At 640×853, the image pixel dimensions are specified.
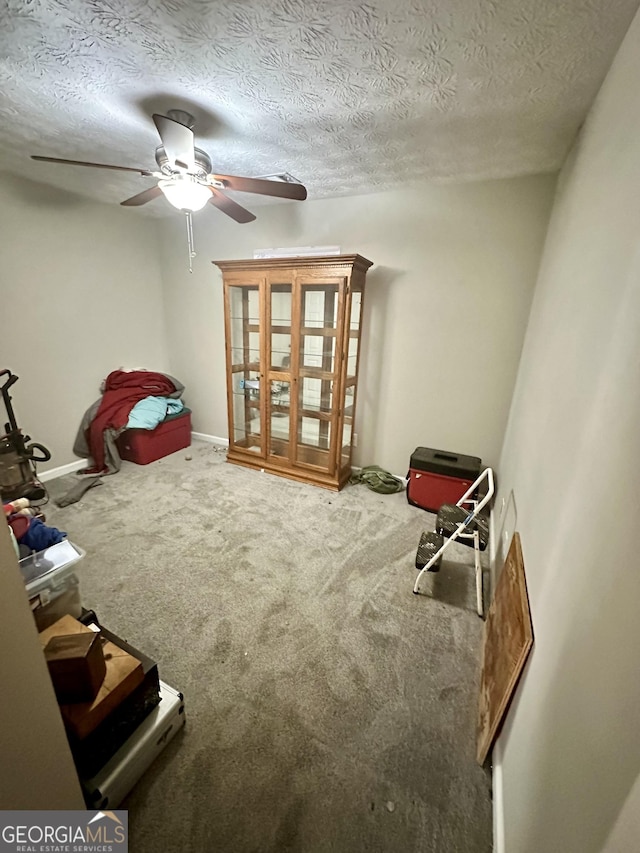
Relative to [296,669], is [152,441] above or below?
above

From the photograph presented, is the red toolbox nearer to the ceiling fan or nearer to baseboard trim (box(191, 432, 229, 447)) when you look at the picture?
the ceiling fan

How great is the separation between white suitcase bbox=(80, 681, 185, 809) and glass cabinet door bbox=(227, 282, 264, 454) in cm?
236

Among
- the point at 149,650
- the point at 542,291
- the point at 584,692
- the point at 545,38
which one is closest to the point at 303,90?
the point at 545,38

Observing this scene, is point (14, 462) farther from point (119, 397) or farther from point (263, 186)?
point (263, 186)

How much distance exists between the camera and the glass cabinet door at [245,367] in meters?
3.24

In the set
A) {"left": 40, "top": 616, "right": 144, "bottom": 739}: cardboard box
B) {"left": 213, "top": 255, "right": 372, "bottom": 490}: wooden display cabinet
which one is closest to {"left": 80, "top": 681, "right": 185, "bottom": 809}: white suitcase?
{"left": 40, "top": 616, "right": 144, "bottom": 739}: cardboard box

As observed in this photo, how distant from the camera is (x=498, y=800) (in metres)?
1.10

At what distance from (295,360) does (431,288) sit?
1305mm

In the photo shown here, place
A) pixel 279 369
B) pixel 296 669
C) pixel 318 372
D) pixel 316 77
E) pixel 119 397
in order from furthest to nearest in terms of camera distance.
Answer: pixel 119 397, pixel 279 369, pixel 318 372, pixel 296 669, pixel 316 77

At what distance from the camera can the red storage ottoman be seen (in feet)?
11.2

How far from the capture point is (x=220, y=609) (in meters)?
1.81

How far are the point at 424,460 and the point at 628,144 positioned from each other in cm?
207

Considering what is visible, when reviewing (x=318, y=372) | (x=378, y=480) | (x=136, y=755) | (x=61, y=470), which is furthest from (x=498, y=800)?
(x=61, y=470)

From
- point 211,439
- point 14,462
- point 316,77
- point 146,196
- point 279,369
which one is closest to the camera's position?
point 316,77
